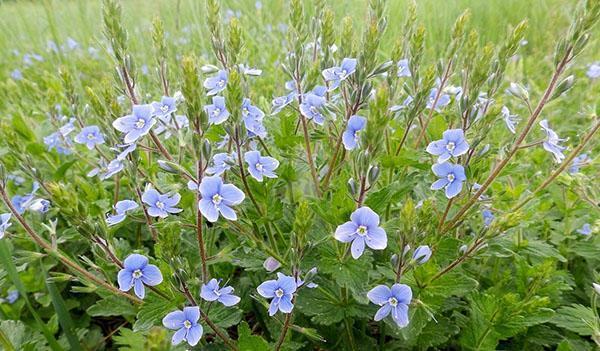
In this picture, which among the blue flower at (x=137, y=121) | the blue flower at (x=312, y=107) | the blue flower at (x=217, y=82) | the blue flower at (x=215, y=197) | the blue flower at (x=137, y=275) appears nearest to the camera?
the blue flower at (x=215, y=197)

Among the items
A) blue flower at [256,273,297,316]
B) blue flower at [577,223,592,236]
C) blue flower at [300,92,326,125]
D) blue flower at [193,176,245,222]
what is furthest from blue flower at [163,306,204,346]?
blue flower at [577,223,592,236]

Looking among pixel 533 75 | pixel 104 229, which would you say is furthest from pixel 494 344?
pixel 533 75

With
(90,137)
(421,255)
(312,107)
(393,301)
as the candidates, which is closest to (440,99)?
(312,107)

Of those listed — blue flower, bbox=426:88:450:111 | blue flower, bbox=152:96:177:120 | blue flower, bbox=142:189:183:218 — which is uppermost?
blue flower, bbox=152:96:177:120

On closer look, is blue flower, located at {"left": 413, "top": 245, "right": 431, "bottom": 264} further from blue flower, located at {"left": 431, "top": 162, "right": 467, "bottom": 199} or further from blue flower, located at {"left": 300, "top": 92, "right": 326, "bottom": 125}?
blue flower, located at {"left": 300, "top": 92, "right": 326, "bottom": 125}

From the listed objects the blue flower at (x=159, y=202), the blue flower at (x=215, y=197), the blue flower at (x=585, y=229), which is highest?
the blue flower at (x=215, y=197)

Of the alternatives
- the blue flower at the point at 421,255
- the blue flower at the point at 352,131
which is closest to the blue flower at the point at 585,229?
the blue flower at the point at 421,255

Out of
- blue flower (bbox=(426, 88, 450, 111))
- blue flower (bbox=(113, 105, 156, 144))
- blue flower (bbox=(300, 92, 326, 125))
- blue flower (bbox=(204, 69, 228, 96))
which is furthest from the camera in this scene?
blue flower (bbox=(426, 88, 450, 111))

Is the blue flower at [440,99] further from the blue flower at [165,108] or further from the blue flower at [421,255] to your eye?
the blue flower at [165,108]
